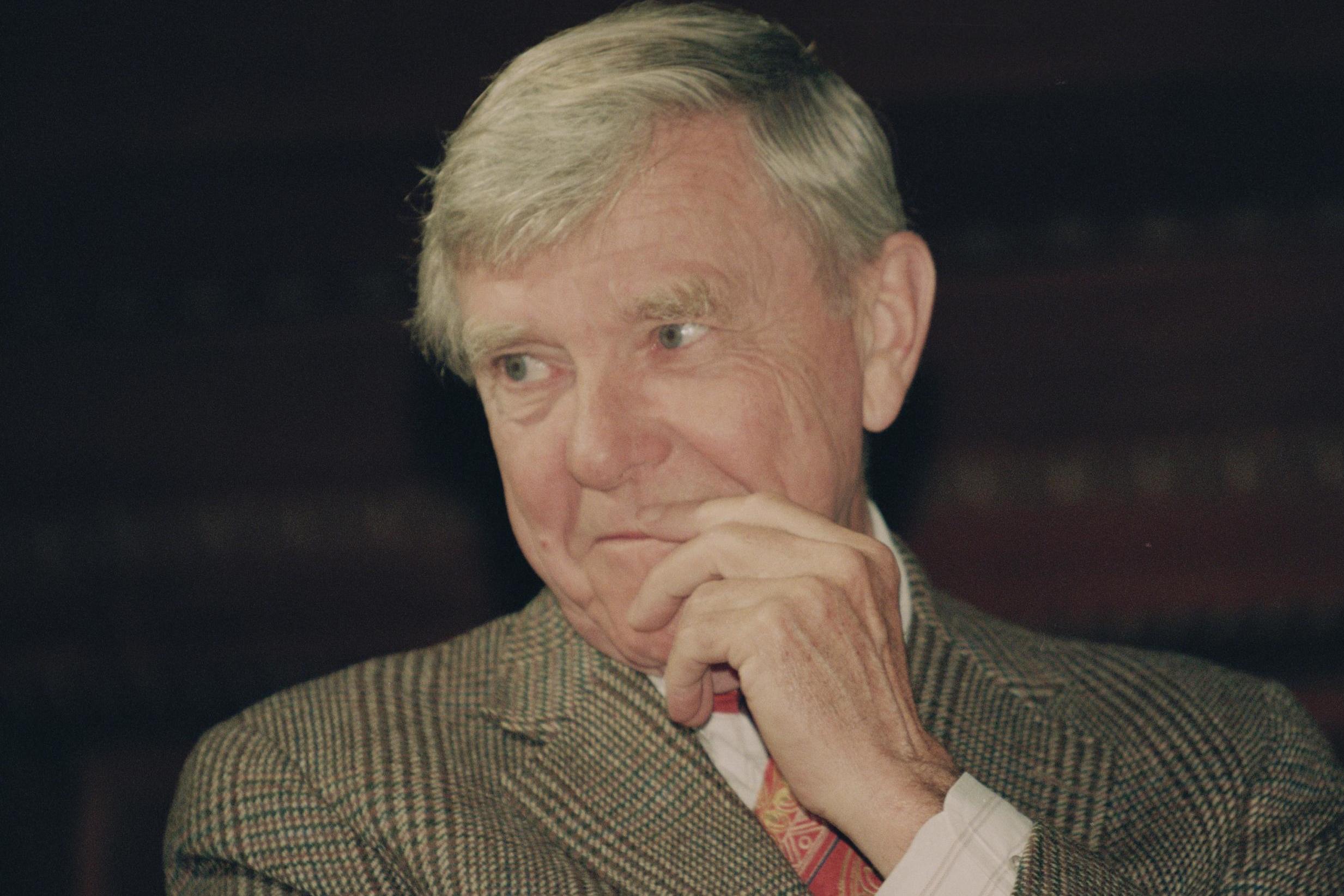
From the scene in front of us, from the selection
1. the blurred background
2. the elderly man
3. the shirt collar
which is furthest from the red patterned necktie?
the blurred background

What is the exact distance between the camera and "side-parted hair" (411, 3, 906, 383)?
181 cm

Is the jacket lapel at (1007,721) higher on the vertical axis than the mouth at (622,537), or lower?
lower

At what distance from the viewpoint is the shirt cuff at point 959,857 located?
1.61 m

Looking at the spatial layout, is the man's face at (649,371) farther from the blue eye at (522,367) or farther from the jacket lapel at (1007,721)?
the jacket lapel at (1007,721)

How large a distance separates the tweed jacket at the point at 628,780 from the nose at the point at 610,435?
28 cm

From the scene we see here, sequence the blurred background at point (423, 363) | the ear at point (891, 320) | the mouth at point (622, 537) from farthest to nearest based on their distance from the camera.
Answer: the blurred background at point (423, 363), the ear at point (891, 320), the mouth at point (622, 537)

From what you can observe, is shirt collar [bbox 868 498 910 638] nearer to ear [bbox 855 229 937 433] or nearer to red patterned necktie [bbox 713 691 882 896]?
ear [bbox 855 229 937 433]

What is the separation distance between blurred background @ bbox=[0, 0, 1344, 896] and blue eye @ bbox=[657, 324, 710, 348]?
1.37 meters

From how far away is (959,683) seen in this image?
6.61 feet

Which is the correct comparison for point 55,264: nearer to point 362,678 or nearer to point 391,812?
point 362,678

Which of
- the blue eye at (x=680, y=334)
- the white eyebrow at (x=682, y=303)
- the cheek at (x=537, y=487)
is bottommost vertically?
the cheek at (x=537, y=487)

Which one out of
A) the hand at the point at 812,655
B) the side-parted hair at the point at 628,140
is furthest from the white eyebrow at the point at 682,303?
the hand at the point at 812,655

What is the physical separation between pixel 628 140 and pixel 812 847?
0.88 meters

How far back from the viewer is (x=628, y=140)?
5.98ft
